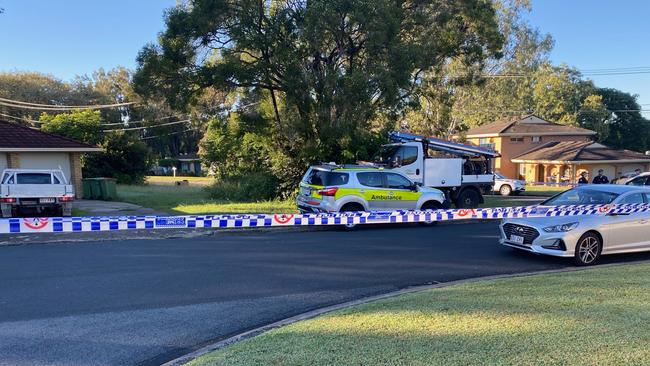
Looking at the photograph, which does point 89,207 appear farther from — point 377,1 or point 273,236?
point 377,1

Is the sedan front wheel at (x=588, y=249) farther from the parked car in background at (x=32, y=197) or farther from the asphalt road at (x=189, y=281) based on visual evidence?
the parked car in background at (x=32, y=197)

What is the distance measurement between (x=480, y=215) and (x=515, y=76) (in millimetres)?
33346

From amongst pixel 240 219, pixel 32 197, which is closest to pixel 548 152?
pixel 240 219

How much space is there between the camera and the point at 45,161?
22.1 metres

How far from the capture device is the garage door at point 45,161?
70.3ft

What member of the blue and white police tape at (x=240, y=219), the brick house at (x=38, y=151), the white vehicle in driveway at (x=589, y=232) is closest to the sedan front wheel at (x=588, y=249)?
the white vehicle in driveway at (x=589, y=232)

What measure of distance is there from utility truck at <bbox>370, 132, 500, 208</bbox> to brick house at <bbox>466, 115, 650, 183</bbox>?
2063 centimetres

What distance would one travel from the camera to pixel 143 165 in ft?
131

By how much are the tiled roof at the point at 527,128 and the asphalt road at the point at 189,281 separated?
1458 inches

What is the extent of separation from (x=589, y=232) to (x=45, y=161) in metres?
21.8

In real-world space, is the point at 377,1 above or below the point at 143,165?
above

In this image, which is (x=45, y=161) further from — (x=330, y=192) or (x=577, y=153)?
(x=577, y=153)

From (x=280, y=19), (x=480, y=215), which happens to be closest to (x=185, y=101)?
(x=280, y=19)

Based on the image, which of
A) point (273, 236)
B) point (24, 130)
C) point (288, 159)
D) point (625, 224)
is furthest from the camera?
point (24, 130)
